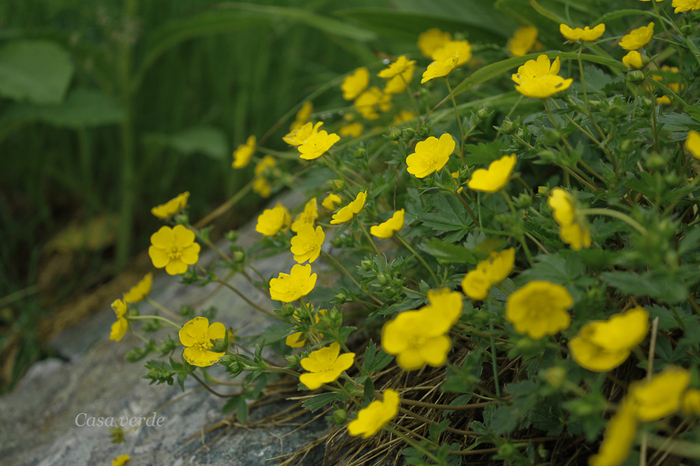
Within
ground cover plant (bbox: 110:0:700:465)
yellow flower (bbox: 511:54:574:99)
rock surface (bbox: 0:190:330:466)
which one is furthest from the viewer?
rock surface (bbox: 0:190:330:466)

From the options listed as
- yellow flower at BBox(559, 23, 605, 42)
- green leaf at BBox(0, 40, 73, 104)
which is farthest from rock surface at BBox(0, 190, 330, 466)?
yellow flower at BBox(559, 23, 605, 42)

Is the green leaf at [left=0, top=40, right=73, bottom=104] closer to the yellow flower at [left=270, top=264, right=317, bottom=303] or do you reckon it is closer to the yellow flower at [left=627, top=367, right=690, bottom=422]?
the yellow flower at [left=270, top=264, right=317, bottom=303]

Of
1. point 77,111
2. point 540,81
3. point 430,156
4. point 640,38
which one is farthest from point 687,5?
point 77,111

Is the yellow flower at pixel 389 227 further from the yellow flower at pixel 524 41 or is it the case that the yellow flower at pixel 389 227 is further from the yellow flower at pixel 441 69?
the yellow flower at pixel 524 41

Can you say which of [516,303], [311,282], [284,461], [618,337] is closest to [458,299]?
[516,303]

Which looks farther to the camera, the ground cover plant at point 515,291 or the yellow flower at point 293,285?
the yellow flower at point 293,285

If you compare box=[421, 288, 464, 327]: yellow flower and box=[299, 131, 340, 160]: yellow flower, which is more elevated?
box=[299, 131, 340, 160]: yellow flower

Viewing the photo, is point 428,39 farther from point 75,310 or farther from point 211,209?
point 75,310

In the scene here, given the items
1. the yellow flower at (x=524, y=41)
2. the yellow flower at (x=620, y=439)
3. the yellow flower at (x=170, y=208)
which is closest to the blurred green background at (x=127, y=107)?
the yellow flower at (x=524, y=41)
